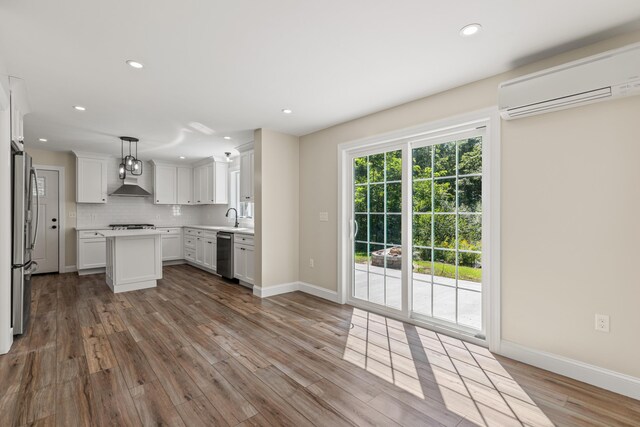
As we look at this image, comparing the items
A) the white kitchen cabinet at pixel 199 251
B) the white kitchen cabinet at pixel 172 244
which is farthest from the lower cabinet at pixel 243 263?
the white kitchen cabinet at pixel 172 244

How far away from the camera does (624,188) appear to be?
6.79 feet

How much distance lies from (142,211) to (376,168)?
582 cm

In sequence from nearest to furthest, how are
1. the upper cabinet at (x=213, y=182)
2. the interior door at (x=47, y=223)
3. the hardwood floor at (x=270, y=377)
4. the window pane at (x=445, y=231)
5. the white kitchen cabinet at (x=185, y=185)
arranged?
the hardwood floor at (x=270, y=377) → the window pane at (x=445, y=231) → the interior door at (x=47, y=223) → the upper cabinet at (x=213, y=182) → the white kitchen cabinet at (x=185, y=185)

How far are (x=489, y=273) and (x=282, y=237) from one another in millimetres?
2838

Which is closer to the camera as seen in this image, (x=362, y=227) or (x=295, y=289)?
(x=362, y=227)

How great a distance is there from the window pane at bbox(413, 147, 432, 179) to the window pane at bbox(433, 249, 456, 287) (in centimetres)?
84

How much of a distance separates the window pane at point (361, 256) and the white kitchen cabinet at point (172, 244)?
4.86 metres

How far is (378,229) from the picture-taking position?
3.78 meters

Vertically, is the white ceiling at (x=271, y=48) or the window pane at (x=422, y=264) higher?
the white ceiling at (x=271, y=48)

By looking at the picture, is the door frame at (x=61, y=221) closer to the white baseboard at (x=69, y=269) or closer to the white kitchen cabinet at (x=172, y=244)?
the white baseboard at (x=69, y=269)

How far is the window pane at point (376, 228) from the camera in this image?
12.3 feet

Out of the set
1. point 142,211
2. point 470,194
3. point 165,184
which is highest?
point 165,184

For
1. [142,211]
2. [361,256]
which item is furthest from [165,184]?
Answer: [361,256]

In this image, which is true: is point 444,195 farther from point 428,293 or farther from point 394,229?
point 428,293
